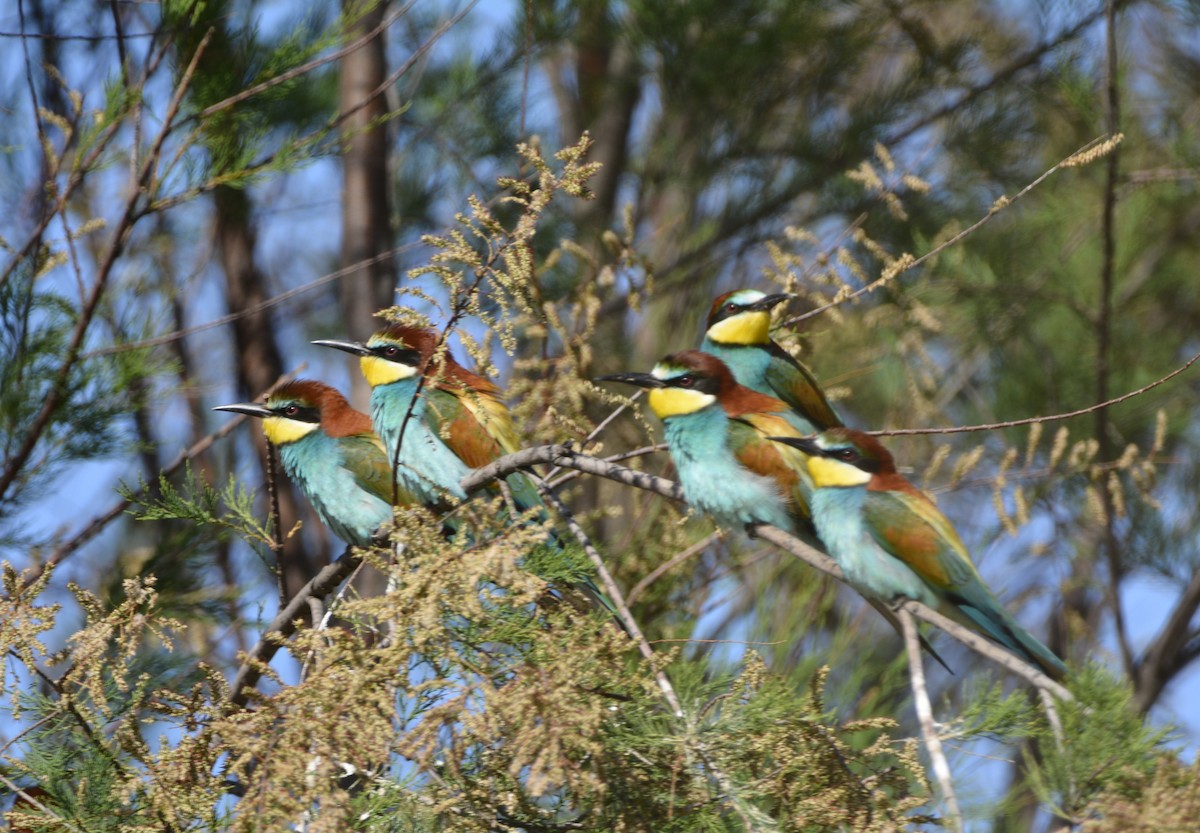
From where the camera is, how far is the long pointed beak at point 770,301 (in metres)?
3.11

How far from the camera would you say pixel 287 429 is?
3037 mm

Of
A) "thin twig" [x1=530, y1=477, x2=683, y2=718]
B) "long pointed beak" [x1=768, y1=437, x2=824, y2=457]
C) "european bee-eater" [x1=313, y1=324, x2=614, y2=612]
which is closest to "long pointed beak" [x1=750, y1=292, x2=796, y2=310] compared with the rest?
"long pointed beak" [x1=768, y1=437, x2=824, y2=457]

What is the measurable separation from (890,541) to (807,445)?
0.82ft

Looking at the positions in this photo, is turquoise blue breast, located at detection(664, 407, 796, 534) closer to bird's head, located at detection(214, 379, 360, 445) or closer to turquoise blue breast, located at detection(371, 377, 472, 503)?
turquoise blue breast, located at detection(371, 377, 472, 503)

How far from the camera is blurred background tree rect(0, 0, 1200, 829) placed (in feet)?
10.8

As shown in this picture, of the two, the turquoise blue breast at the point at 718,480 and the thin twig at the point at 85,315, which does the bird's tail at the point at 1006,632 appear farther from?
the thin twig at the point at 85,315

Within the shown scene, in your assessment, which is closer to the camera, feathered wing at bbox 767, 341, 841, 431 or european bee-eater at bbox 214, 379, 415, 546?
european bee-eater at bbox 214, 379, 415, 546

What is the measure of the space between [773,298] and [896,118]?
173 cm

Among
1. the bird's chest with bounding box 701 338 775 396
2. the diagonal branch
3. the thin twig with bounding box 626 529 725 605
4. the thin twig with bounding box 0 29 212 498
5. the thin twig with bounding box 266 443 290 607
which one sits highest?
the thin twig with bounding box 0 29 212 498

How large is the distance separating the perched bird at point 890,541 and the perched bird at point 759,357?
60cm

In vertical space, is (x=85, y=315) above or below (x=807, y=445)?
above

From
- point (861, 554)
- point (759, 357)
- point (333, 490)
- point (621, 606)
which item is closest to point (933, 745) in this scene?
point (621, 606)

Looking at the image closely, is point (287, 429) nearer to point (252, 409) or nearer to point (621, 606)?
point (252, 409)

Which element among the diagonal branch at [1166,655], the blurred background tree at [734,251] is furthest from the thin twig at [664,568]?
the diagonal branch at [1166,655]
